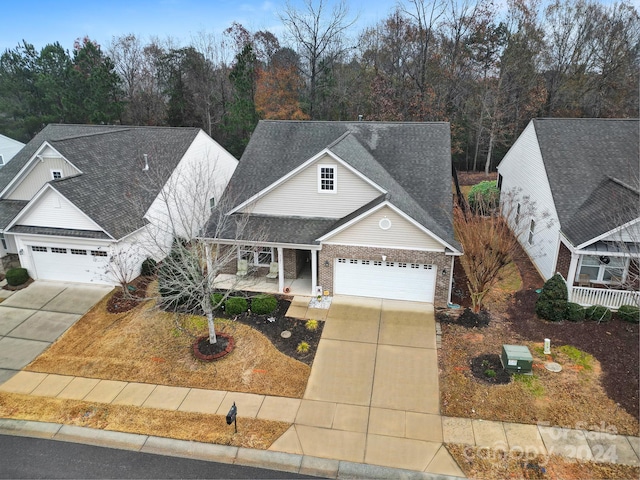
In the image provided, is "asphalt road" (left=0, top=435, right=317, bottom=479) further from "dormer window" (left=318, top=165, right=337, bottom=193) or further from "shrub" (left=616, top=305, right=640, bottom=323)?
"shrub" (left=616, top=305, right=640, bottom=323)

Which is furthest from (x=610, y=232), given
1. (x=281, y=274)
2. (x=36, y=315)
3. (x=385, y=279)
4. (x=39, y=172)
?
(x=39, y=172)

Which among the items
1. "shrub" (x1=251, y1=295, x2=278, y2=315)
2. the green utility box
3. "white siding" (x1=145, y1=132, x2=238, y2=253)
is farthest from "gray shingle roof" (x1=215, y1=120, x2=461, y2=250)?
the green utility box

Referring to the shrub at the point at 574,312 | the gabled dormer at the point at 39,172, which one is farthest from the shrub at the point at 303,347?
the gabled dormer at the point at 39,172

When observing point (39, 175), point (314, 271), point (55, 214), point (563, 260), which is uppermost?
point (39, 175)

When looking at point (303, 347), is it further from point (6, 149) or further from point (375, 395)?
point (6, 149)

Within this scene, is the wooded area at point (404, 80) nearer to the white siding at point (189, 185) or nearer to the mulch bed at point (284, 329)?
the white siding at point (189, 185)
